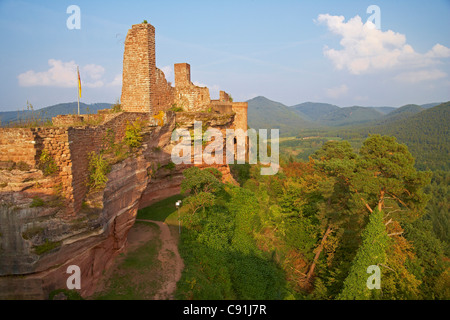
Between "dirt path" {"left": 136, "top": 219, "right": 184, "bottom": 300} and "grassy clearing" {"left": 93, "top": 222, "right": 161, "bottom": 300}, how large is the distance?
0.25 metres

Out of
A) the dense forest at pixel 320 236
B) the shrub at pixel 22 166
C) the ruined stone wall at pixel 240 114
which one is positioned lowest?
the dense forest at pixel 320 236

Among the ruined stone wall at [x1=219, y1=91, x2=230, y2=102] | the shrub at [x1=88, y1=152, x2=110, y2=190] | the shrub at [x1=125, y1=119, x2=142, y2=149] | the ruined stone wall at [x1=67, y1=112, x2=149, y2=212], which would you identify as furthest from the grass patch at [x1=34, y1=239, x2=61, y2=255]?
the ruined stone wall at [x1=219, y1=91, x2=230, y2=102]

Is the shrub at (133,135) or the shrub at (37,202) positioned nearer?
the shrub at (37,202)

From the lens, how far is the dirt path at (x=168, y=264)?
12008 millimetres

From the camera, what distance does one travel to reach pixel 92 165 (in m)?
10.7

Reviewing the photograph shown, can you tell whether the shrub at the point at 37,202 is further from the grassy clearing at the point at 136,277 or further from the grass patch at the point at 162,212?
the grass patch at the point at 162,212

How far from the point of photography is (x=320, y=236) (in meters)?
20.7

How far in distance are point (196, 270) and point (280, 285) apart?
19.8 ft

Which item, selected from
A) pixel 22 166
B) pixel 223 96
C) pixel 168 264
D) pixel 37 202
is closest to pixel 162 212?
pixel 168 264

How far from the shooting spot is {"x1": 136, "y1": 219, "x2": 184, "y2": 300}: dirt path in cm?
1201

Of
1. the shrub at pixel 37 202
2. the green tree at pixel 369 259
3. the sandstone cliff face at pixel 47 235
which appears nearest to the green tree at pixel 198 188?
the sandstone cliff face at pixel 47 235

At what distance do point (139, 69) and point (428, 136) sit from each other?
5530 inches

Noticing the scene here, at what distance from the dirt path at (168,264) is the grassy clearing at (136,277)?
0.83 feet
